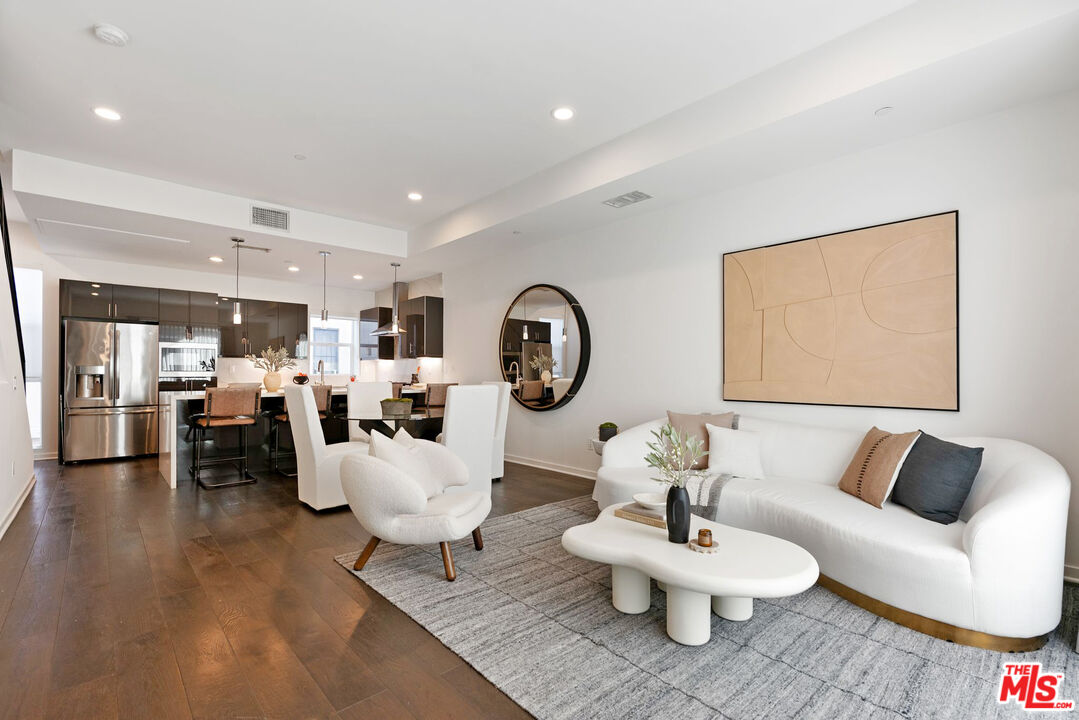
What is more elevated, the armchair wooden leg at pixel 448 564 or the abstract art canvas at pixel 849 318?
the abstract art canvas at pixel 849 318

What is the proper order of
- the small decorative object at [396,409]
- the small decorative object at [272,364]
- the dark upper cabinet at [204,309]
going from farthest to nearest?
the dark upper cabinet at [204,309], the small decorative object at [272,364], the small decorative object at [396,409]

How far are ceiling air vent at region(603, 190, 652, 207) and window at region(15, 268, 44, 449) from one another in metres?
7.15

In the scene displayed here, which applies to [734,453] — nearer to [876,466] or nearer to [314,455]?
[876,466]

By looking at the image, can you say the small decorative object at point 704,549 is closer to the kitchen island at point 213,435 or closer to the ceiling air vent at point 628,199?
the ceiling air vent at point 628,199

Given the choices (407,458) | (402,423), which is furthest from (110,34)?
(402,423)

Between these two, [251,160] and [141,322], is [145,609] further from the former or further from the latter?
[141,322]

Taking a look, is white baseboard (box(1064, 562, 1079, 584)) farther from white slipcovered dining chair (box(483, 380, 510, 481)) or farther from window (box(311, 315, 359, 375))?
window (box(311, 315, 359, 375))

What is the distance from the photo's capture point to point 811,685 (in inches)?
73.9

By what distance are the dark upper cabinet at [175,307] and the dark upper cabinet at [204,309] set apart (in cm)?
5

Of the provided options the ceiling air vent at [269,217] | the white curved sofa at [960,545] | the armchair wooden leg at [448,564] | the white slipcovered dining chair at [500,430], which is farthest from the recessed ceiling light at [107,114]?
the white curved sofa at [960,545]

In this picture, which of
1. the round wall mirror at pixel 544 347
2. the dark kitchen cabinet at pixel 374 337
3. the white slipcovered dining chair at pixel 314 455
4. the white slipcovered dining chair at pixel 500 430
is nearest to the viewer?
the white slipcovered dining chair at pixel 314 455

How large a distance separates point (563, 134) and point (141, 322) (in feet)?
20.1

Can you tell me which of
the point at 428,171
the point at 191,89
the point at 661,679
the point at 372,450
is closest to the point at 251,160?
the point at 191,89

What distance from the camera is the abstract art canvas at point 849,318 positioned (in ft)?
10.5
